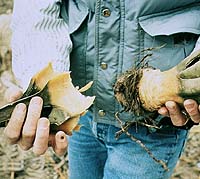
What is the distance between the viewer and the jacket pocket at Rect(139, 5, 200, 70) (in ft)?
4.30

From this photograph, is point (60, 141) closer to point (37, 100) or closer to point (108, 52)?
point (37, 100)

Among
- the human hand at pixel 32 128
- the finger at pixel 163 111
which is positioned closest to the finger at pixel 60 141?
the human hand at pixel 32 128

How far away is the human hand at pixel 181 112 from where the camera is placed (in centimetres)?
120

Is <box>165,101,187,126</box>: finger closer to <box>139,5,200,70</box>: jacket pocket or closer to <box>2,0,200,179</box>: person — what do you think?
<box>2,0,200,179</box>: person

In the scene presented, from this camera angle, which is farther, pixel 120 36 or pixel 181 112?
pixel 120 36

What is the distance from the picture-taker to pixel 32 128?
1.21m

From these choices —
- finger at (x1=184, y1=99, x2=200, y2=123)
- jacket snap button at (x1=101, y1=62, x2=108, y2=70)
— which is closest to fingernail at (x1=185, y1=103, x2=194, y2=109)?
finger at (x1=184, y1=99, x2=200, y2=123)

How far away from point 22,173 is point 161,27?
4.72 ft

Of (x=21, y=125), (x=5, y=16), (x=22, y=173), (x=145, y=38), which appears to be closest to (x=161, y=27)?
(x=145, y=38)

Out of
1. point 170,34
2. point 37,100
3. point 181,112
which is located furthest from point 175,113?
point 37,100

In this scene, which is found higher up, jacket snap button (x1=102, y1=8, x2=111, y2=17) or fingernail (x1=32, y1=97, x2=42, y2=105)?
jacket snap button (x1=102, y1=8, x2=111, y2=17)

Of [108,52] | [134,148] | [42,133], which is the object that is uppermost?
[108,52]

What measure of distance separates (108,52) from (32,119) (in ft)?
0.94

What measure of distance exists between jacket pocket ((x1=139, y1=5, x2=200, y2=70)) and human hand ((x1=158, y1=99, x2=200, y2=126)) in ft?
0.41
